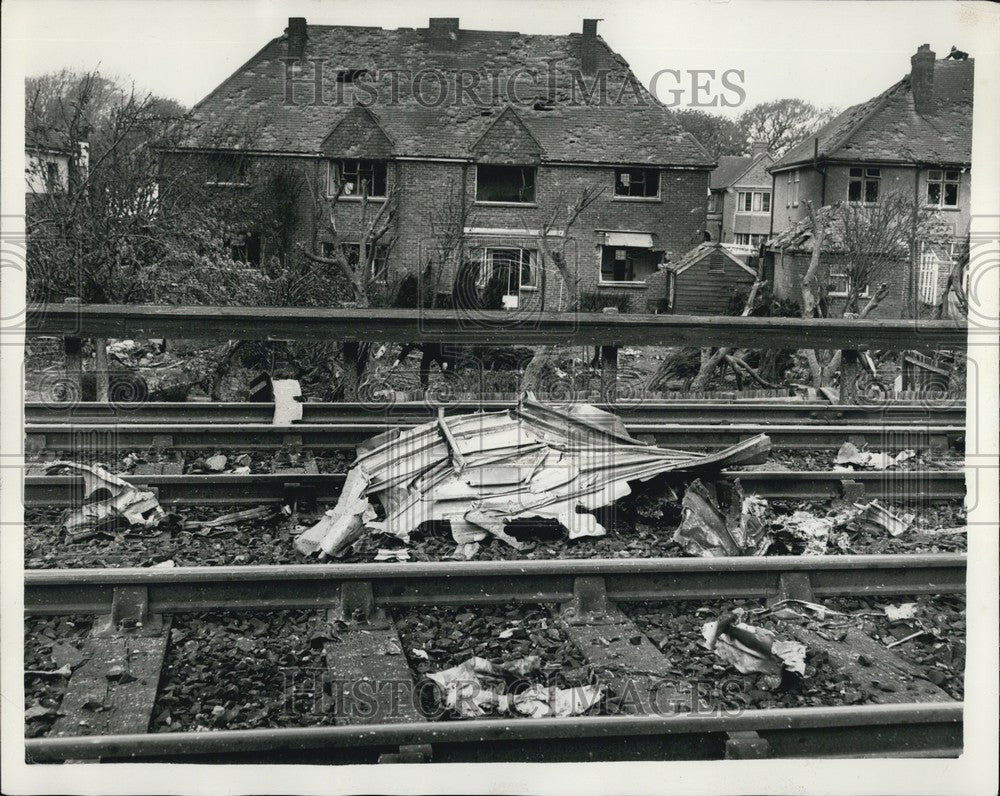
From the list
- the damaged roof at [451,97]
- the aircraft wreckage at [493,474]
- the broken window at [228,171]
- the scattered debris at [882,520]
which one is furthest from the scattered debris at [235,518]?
the damaged roof at [451,97]

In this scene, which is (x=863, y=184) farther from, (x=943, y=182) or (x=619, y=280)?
(x=619, y=280)

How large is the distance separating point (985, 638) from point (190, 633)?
3.30 meters

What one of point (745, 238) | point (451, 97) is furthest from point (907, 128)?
point (745, 238)

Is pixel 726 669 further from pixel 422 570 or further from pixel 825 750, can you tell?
pixel 422 570

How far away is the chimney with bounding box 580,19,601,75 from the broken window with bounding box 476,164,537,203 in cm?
455

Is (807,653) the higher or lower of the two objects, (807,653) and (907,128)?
the lower

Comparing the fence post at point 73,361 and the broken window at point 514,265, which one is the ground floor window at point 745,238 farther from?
the fence post at point 73,361

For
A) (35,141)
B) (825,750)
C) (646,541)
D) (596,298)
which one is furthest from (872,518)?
(596,298)

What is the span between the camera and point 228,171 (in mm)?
24656

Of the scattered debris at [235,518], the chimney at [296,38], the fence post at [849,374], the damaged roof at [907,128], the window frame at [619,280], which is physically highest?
the chimney at [296,38]

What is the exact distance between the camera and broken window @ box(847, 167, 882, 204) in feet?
105

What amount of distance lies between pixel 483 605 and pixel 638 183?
1142 inches

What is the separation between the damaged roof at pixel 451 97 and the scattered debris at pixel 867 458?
23035mm

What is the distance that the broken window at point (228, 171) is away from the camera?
22.9 metres
